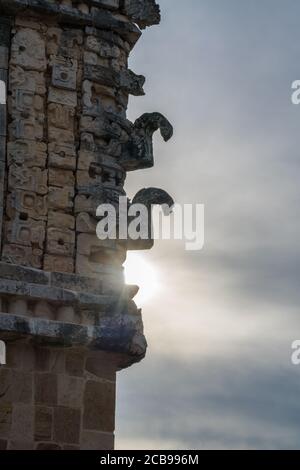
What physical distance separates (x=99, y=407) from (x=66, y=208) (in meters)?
2.04

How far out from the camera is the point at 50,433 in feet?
48.7

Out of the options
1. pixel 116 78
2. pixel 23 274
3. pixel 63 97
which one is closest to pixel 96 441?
pixel 23 274

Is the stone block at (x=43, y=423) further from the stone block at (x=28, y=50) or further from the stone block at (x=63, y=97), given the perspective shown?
the stone block at (x=28, y=50)

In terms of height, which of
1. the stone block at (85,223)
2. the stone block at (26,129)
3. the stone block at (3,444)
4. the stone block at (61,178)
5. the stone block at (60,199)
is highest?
the stone block at (26,129)

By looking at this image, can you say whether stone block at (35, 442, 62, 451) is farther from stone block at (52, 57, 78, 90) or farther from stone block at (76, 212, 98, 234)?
stone block at (52, 57, 78, 90)

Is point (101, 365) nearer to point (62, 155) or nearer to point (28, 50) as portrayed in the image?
point (62, 155)

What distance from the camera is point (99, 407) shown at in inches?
597

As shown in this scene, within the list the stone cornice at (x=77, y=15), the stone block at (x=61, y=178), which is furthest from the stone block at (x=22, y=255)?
the stone cornice at (x=77, y=15)

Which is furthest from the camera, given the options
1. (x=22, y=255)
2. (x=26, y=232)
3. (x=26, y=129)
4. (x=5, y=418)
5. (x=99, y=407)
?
(x=26, y=129)

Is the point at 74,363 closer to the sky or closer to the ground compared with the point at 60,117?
closer to the ground

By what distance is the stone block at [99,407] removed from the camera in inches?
594

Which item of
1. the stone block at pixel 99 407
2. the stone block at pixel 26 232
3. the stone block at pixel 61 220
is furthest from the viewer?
the stone block at pixel 61 220

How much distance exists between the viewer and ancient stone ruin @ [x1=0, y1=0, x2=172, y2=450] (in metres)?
14.9
